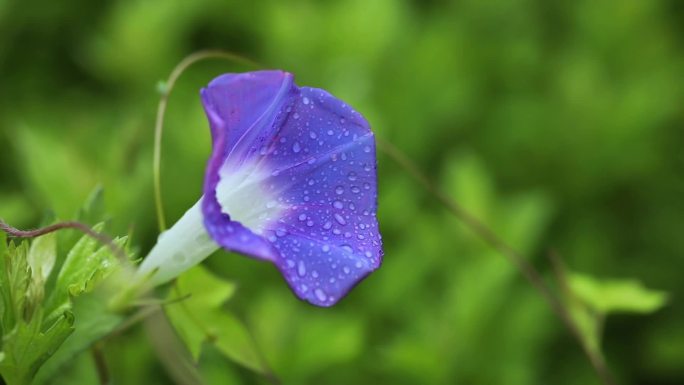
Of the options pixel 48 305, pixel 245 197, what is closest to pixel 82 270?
pixel 48 305

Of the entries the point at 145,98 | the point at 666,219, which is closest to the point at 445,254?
the point at 666,219

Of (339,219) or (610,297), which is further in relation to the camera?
(610,297)

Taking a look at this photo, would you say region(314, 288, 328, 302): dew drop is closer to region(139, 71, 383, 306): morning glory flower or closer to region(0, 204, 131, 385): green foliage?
region(139, 71, 383, 306): morning glory flower

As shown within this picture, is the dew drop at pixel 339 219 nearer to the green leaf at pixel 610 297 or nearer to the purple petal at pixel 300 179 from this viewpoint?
the purple petal at pixel 300 179

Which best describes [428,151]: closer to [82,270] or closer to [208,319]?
[208,319]

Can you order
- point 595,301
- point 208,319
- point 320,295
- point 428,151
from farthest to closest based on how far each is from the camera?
point 428,151
point 595,301
point 208,319
point 320,295

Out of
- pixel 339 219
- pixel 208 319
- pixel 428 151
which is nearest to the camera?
pixel 339 219
